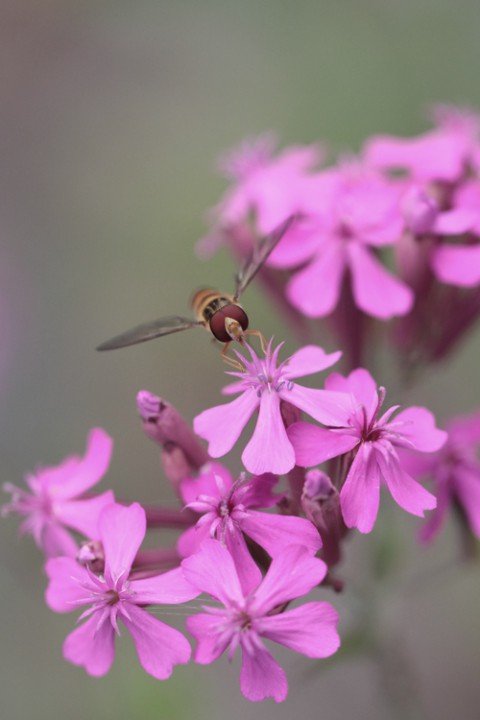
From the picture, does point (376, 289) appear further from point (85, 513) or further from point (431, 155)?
point (85, 513)

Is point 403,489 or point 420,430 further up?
point 420,430

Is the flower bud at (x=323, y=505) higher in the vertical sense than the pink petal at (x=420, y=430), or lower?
lower

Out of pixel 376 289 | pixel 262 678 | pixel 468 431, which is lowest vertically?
pixel 262 678

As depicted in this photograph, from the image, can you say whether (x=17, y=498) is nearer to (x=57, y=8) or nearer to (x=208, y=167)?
(x=208, y=167)

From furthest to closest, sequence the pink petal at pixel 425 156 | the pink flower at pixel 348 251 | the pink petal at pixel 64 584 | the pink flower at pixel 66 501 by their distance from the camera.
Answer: the pink petal at pixel 425 156 < the pink flower at pixel 348 251 < the pink flower at pixel 66 501 < the pink petal at pixel 64 584

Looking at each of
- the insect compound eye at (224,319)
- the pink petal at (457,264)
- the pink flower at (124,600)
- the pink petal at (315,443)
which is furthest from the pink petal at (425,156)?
the pink flower at (124,600)

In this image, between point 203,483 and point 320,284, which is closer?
point 203,483

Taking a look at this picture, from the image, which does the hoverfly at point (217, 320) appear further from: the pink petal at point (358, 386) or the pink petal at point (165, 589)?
the pink petal at point (165, 589)

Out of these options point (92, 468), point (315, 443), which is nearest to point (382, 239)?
point (315, 443)
